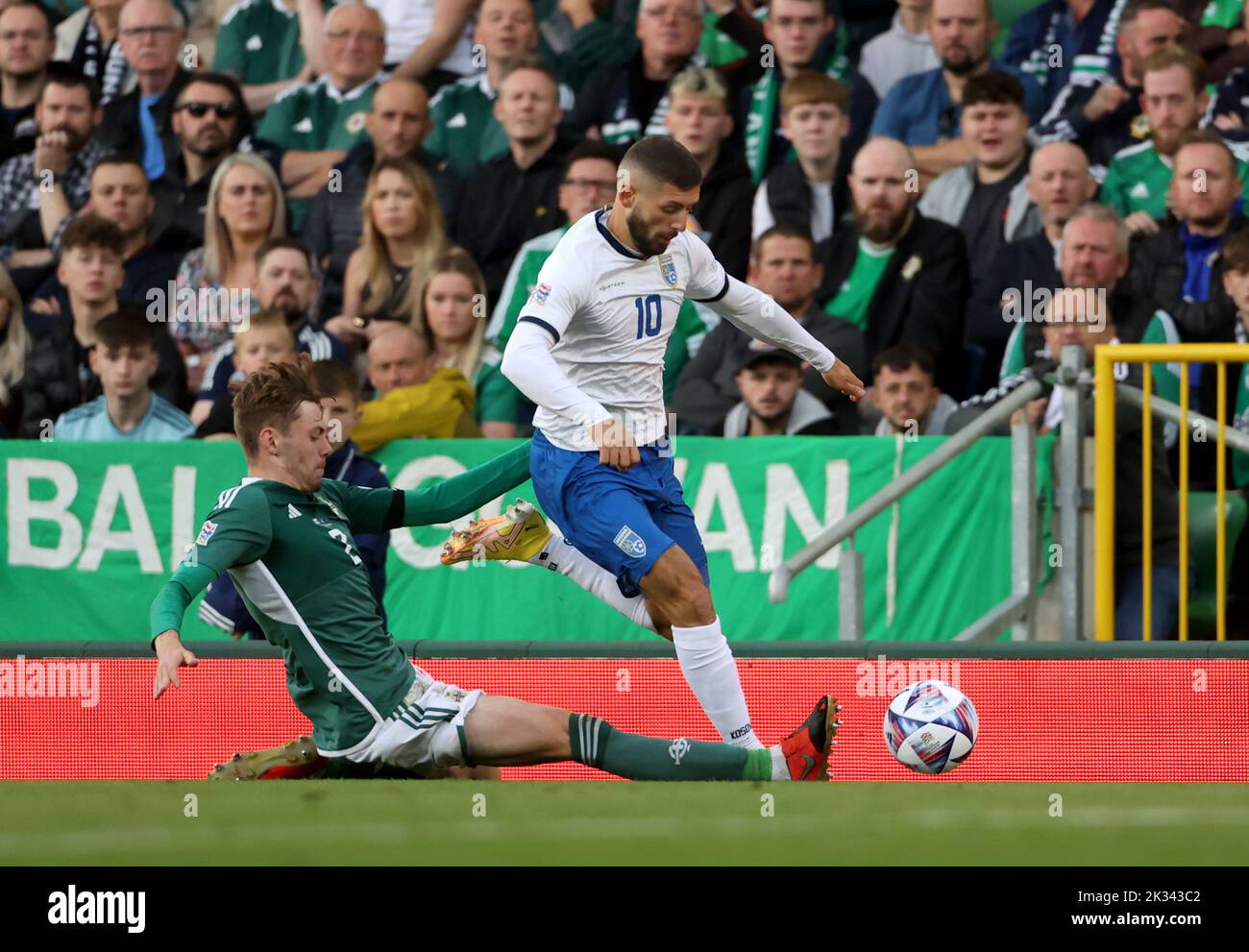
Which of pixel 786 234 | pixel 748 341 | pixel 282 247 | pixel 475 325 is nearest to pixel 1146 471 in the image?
pixel 748 341

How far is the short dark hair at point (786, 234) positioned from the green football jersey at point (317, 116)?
2.61 m

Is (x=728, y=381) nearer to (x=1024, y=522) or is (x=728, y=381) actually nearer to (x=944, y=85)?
(x=1024, y=522)

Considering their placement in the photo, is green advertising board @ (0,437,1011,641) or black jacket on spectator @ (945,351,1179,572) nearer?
black jacket on spectator @ (945,351,1179,572)

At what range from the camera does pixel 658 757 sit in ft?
18.5

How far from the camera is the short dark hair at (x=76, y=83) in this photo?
1136 centimetres

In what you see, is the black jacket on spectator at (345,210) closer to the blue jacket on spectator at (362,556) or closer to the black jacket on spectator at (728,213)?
the black jacket on spectator at (728,213)

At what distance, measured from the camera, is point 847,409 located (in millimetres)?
9469

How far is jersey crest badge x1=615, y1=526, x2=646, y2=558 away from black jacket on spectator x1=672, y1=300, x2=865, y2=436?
350 cm

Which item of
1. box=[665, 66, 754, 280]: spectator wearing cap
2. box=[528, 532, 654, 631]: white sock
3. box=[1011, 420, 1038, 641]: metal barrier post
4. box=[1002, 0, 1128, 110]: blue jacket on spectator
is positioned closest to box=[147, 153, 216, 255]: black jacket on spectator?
box=[665, 66, 754, 280]: spectator wearing cap

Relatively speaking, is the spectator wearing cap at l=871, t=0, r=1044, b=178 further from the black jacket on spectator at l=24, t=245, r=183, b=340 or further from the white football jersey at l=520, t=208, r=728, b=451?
the white football jersey at l=520, t=208, r=728, b=451

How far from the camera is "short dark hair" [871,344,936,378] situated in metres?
9.20

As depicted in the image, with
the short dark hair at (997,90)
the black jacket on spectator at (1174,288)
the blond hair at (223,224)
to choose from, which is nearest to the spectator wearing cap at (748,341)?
the short dark hair at (997,90)

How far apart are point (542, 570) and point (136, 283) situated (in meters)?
3.04

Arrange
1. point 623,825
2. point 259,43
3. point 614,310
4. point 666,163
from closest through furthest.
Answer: point 623,825, point 666,163, point 614,310, point 259,43
